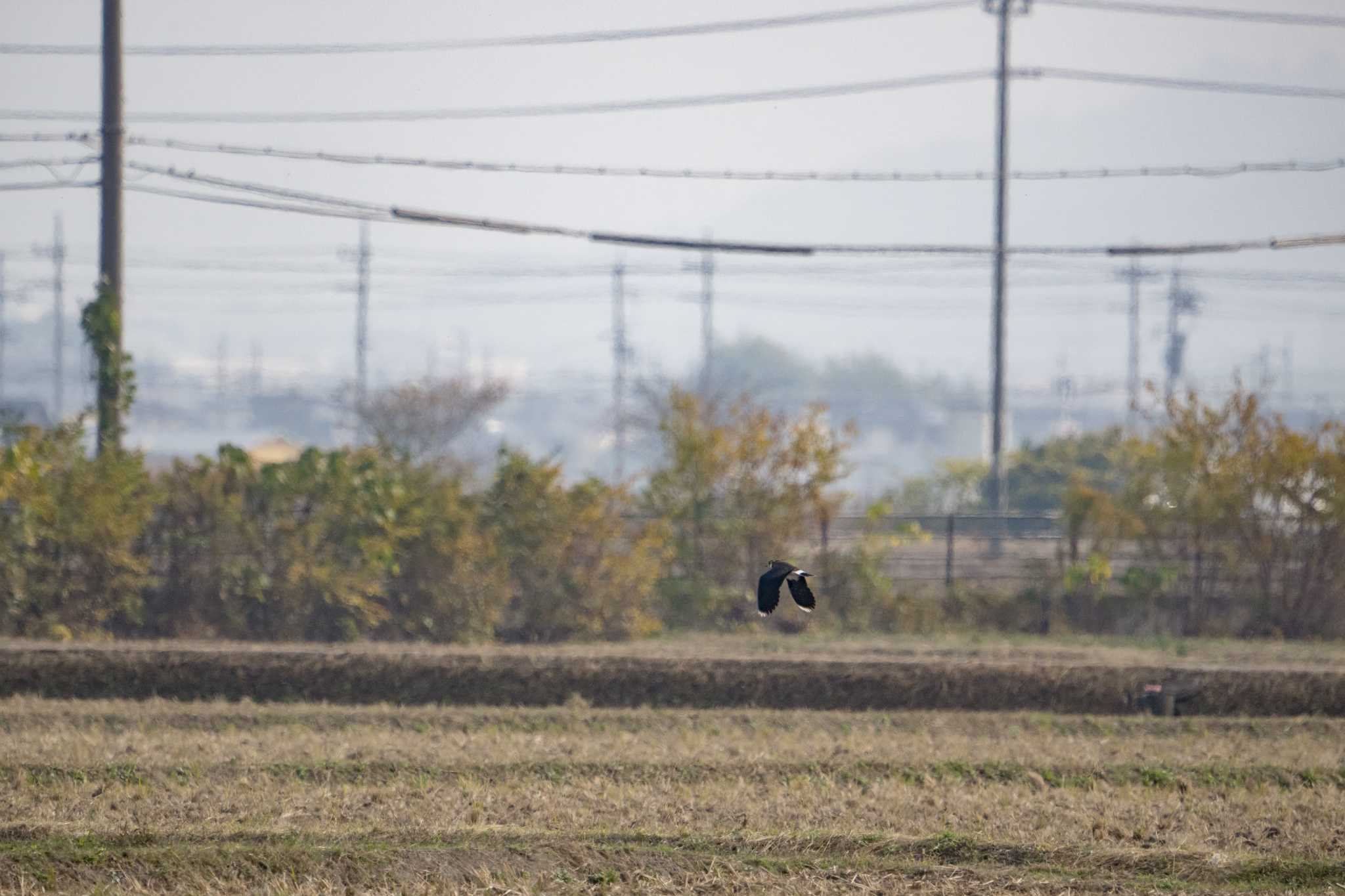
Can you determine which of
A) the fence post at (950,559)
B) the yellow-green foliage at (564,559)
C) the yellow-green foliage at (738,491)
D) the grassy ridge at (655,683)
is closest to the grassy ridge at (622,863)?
the grassy ridge at (655,683)

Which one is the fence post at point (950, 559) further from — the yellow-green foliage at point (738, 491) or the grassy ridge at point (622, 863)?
the grassy ridge at point (622, 863)

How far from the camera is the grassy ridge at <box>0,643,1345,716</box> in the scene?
48.2 feet

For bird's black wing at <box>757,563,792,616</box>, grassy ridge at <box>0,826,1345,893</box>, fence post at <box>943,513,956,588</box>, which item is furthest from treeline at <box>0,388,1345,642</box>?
bird's black wing at <box>757,563,792,616</box>

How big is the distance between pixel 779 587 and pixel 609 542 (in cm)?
1021

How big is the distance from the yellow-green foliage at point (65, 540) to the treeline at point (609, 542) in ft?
0.08

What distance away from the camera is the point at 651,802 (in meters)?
9.95

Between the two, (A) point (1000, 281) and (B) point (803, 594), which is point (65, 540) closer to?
(B) point (803, 594)

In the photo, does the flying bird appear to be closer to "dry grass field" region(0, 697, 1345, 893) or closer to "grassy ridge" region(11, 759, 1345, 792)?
"dry grass field" region(0, 697, 1345, 893)

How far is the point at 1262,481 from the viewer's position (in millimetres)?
20297

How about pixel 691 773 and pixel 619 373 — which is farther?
pixel 619 373

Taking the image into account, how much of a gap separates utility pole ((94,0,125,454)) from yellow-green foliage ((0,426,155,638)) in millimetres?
634

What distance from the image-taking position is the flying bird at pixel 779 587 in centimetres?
862

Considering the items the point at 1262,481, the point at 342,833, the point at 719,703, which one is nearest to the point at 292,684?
the point at 719,703

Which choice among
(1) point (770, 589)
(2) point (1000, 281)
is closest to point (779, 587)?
(1) point (770, 589)
